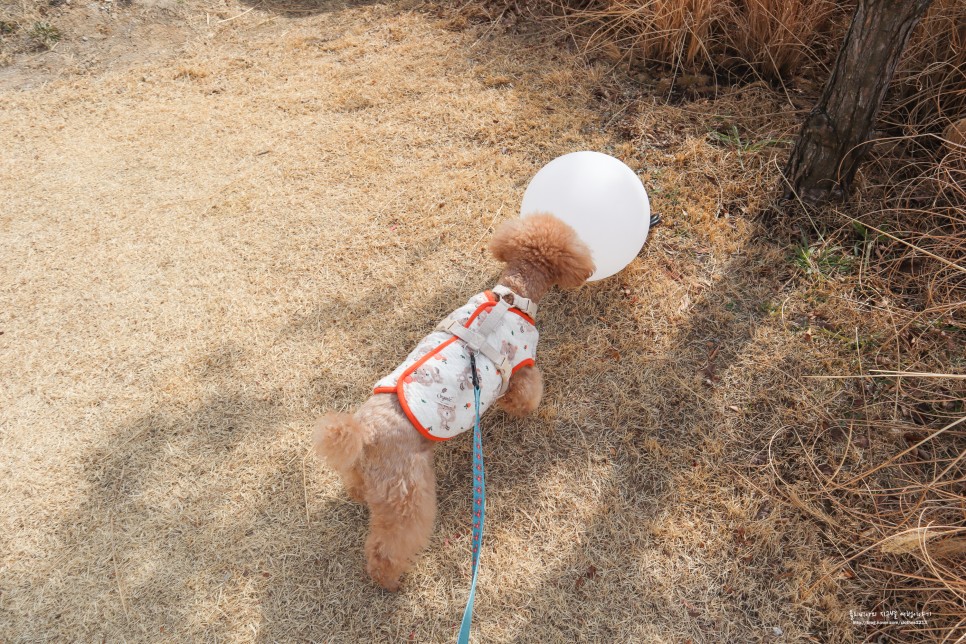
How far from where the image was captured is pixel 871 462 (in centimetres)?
211

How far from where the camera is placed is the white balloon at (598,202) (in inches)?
86.4

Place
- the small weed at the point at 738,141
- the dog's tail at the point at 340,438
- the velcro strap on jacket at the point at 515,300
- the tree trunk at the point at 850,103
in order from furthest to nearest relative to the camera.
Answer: the small weed at the point at 738,141 < the tree trunk at the point at 850,103 < the velcro strap on jacket at the point at 515,300 < the dog's tail at the point at 340,438

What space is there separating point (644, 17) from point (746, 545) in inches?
136

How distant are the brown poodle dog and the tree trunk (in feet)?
4.73

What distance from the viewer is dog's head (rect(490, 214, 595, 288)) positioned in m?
2.08

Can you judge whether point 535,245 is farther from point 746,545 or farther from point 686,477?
point 746,545

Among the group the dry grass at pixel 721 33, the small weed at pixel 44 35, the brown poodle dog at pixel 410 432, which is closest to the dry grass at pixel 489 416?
the dry grass at pixel 721 33

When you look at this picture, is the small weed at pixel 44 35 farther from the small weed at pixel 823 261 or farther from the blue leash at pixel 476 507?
the small weed at pixel 823 261

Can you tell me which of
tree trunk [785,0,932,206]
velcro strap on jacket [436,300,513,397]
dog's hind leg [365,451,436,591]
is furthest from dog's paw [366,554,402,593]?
tree trunk [785,0,932,206]

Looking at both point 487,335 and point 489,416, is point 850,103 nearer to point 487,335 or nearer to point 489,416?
point 487,335

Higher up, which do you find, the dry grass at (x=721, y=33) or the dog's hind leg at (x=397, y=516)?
the dry grass at (x=721, y=33)

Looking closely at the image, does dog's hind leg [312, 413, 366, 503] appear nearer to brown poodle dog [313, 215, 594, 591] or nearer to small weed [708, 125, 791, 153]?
brown poodle dog [313, 215, 594, 591]

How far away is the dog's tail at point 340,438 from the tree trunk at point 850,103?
2.53 meters

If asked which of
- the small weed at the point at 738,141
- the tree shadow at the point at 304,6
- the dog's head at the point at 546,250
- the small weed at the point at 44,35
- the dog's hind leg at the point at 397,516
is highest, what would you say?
the small weed at the point at 44,35
